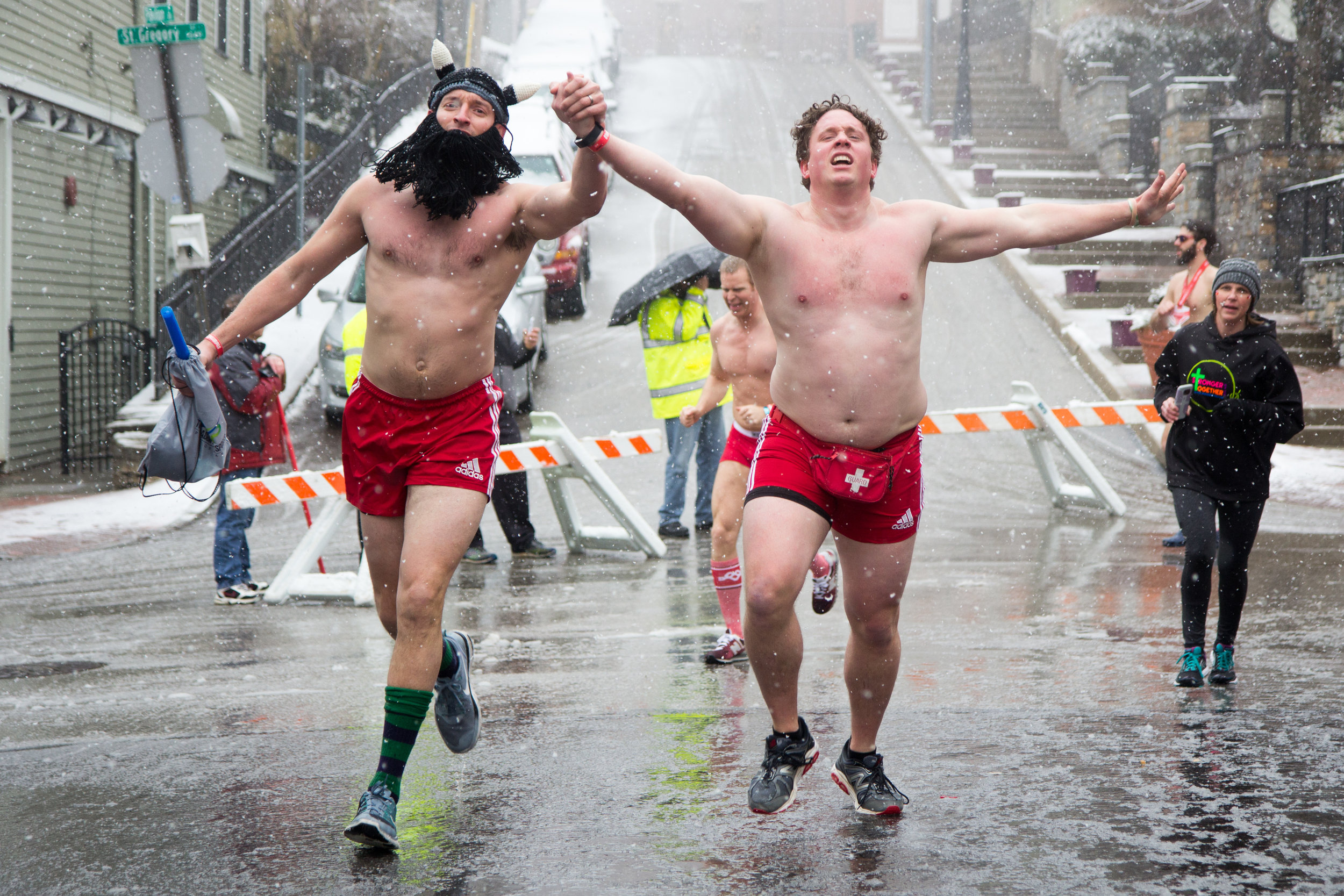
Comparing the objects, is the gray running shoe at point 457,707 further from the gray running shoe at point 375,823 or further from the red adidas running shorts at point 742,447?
the red adidas running shorts at point 742,447

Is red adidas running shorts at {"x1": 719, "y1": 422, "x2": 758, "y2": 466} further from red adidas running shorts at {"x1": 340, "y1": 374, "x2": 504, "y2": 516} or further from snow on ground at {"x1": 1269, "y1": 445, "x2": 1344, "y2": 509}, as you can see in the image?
snow on ground at {"x1": 1269, "y1": 445, "x2": 1344, "y2": 509}

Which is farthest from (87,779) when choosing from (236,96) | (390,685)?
(236,96)

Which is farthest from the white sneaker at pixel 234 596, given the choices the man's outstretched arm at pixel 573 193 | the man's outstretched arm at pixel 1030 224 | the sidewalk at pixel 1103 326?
the sidewalk at pixel 1103 326

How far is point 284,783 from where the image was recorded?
14.6 ft

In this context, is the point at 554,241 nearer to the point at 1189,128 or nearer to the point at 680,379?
the point at 680,379

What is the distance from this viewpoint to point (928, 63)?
29766mm

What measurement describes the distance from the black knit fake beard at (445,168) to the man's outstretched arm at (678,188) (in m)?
0.48

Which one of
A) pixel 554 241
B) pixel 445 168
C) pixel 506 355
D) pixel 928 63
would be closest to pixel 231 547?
pixel 506 355

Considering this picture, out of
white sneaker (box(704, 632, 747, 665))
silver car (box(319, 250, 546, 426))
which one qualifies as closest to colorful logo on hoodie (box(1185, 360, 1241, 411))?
white sneaker (box(704, 632, 747, 665))

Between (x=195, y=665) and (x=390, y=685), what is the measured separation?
2.91m

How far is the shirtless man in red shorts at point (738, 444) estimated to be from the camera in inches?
243

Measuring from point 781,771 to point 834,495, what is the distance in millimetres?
827

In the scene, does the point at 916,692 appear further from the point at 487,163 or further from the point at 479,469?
the point at 487,163

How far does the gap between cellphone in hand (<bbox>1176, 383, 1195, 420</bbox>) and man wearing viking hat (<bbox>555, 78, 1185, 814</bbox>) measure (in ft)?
6.11
